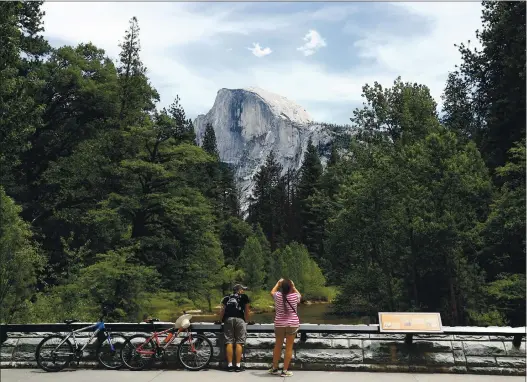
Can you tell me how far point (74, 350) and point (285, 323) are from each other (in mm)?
3998

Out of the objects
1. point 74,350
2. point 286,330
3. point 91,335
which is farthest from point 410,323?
point 74,350

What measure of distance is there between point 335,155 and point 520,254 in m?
51.8

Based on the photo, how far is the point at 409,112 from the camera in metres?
32.3

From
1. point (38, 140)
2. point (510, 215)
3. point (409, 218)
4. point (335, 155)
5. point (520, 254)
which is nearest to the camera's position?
point (510, 215)

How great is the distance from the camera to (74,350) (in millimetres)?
9297

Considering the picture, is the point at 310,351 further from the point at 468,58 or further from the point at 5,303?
the point at 468,58

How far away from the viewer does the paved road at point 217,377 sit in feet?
27.2

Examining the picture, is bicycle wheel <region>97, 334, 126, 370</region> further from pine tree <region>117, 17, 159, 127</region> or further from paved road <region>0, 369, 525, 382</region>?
pine tree <region>117, 17, 159, 127</region>

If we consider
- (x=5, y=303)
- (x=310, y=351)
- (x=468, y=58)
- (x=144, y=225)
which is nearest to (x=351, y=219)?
(x=144, y=225)

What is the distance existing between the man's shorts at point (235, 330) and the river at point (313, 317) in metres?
24.3

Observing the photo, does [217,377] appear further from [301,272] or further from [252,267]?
[301,272]

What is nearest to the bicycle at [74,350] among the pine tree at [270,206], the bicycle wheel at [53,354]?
the bicycle wheel at [53,354]

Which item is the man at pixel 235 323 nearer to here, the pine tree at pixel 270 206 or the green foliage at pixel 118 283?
the green foliage at pixel 118 283

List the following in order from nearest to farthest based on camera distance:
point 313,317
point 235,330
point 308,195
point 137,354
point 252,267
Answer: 1. point 235,330
2. point 137,354
3. point 313,317
4. point 252,267
5. point 308,195
